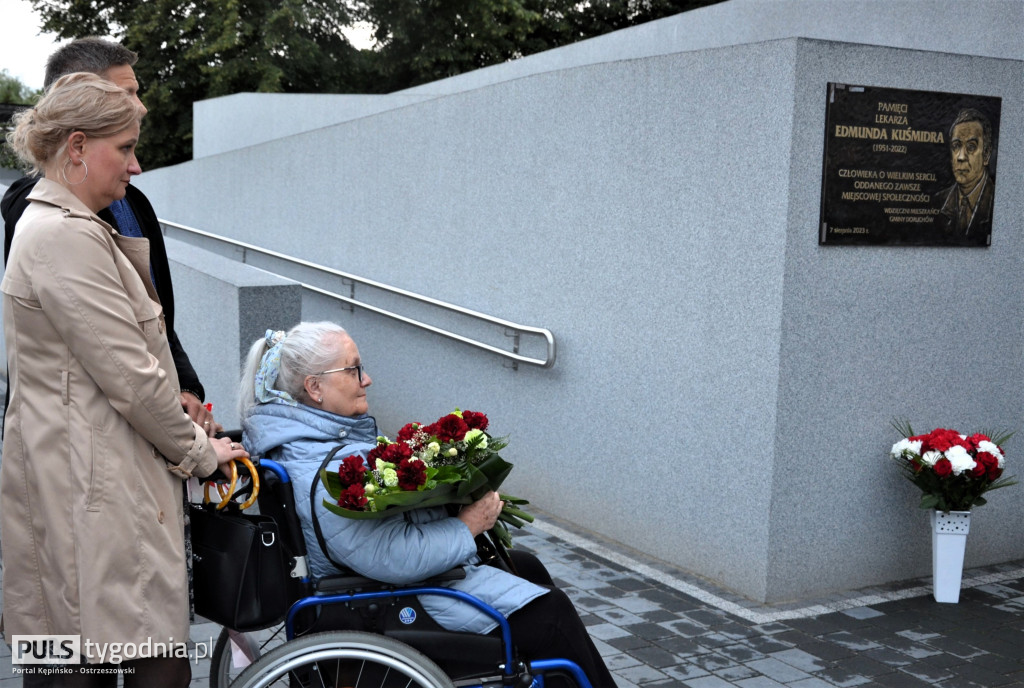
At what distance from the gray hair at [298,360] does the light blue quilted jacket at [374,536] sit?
8 cm

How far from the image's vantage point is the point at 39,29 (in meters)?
22.3

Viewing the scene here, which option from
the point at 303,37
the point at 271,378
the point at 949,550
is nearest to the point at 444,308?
the point at 949,550

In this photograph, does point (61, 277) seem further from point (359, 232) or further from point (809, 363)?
point (359, 232)

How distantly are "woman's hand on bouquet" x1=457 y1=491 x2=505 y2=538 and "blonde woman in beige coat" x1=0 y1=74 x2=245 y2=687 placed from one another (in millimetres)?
764

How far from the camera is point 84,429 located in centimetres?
216

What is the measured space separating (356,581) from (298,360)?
2.03 ft

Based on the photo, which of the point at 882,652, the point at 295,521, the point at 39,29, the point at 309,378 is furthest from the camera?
the point at 39,29

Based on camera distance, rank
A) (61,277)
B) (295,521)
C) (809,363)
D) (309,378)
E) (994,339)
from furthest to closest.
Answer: (994,339) → (809,363) → (309,378) → (295,521) → (61,277)

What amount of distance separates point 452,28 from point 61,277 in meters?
19.1

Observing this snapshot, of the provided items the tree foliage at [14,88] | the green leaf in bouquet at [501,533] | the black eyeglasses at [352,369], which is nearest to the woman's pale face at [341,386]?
the black eyeglasses at [352,369]

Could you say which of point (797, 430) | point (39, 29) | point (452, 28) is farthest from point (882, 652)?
point (39, 29)

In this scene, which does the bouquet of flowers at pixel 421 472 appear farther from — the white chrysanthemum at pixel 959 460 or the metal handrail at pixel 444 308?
the metal handrail at pixel 444 308

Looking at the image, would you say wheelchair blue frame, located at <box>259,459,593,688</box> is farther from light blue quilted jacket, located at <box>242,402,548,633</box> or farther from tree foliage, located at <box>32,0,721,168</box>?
tree foliage, located at <box>32,0,721,168</box>

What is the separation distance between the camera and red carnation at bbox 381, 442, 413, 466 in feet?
8.55
